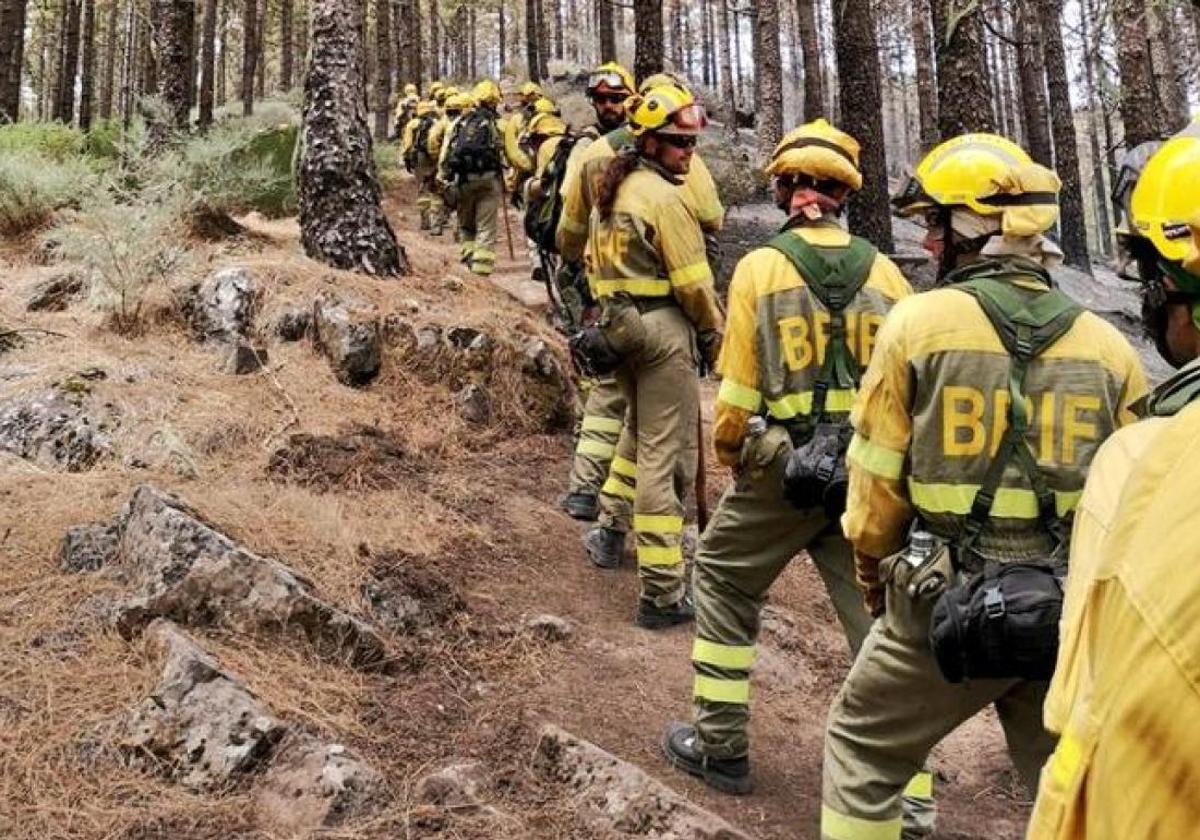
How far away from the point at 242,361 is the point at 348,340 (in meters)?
0.69

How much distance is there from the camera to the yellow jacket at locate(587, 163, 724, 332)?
507 centimetres

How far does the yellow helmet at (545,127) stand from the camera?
1213 centimetres

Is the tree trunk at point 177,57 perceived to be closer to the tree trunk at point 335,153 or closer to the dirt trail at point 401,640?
the tree trunk at point 335,153

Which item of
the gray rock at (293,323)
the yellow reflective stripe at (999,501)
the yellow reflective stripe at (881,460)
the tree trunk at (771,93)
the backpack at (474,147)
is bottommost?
the yellow reflective stripe at (999,501)

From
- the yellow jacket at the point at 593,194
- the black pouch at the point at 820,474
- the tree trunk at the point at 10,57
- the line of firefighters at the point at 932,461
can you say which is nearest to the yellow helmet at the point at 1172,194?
the line of firefighters at the point at 932,461

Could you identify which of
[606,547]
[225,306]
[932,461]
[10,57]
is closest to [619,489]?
[606,547]

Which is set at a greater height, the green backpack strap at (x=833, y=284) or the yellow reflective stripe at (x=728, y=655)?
the green backpack strap at (x=833, y=284)

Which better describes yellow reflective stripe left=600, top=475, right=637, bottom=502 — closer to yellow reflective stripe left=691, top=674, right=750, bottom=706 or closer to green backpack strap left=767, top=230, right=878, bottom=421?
yellow reflective stripe left=691, top=674, right=750, bottom=706

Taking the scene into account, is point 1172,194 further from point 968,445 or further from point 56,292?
point 56,292

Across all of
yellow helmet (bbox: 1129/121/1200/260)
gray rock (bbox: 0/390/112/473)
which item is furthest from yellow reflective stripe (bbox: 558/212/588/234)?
yellow helmet (bbox: 1129/121/1200/260)

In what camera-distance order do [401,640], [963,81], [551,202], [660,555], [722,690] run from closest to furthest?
[722,690] → [401,640] → [660,555] → [551,202] → [963,81]

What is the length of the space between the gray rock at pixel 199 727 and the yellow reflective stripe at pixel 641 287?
9.19 ft

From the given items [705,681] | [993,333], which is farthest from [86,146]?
[993,333]

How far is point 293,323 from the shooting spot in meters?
6.88
